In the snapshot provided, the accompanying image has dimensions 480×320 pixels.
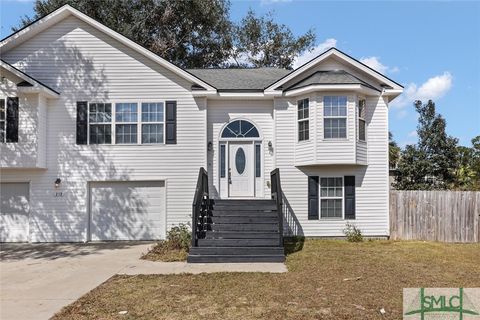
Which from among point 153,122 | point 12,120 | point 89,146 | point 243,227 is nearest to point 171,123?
point 153,122

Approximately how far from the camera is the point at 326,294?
6914 millimetres

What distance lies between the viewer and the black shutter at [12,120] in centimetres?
1309

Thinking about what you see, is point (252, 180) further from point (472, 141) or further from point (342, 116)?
→ point (472, 141)

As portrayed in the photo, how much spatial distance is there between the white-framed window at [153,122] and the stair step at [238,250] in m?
4.96

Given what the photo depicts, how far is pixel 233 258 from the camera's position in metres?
10.1

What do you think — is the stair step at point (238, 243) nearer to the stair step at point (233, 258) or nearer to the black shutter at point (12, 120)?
the stair step at point (233, 258)

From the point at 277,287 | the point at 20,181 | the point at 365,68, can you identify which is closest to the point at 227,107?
the point at 365,68

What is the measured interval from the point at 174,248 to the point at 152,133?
166 inches

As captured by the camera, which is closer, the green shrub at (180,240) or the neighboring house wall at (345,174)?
the green shrub at (180,240)

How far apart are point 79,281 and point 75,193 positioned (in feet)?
20.2

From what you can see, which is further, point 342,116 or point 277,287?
point 342,116

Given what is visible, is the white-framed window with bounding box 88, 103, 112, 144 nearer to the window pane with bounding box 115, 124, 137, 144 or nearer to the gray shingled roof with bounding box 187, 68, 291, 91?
the window pane with bounding box 115, 124, 137, 144

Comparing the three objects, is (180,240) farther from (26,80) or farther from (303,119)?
Result: (26,80)

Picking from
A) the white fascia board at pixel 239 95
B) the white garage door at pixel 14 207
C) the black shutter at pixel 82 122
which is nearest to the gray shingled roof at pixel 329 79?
the white fascia board at pixel 239 95
